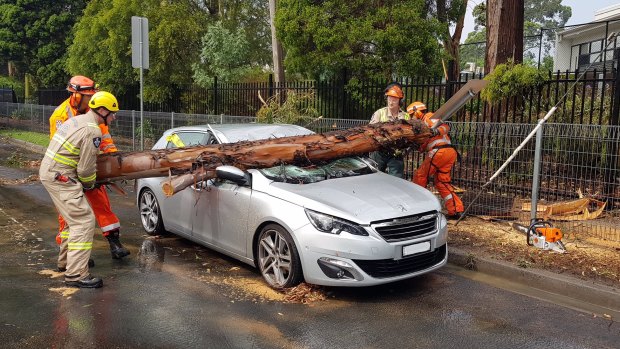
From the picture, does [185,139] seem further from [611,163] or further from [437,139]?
[611,163]

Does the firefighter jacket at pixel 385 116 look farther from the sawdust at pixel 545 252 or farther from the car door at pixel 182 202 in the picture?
the car door at pixel 182 202

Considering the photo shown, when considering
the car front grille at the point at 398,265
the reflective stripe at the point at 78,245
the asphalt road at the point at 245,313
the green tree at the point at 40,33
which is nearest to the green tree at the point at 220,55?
the asphalt road at the point at 245,313

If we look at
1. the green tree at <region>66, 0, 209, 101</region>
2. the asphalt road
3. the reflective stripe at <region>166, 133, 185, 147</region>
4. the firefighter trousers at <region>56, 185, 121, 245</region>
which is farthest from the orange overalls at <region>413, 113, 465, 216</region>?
the green tree at <region>66, 0, 209, 101</region>

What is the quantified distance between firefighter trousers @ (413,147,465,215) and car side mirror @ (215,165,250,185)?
298 cm

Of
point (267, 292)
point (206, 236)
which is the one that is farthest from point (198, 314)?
point (206, 236)

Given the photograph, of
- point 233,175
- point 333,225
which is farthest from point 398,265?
point 233,175

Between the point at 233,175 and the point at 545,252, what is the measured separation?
140 inches

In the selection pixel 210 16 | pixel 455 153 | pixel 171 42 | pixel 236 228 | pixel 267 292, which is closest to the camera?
pixel 267 292

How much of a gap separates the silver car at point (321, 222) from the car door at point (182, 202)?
0.08ft

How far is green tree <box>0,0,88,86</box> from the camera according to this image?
28047mm

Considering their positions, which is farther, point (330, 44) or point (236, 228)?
point (330, 44)

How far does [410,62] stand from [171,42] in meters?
8.40

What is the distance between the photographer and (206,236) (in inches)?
240

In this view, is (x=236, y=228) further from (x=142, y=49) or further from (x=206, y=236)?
(x=142, y=49)
